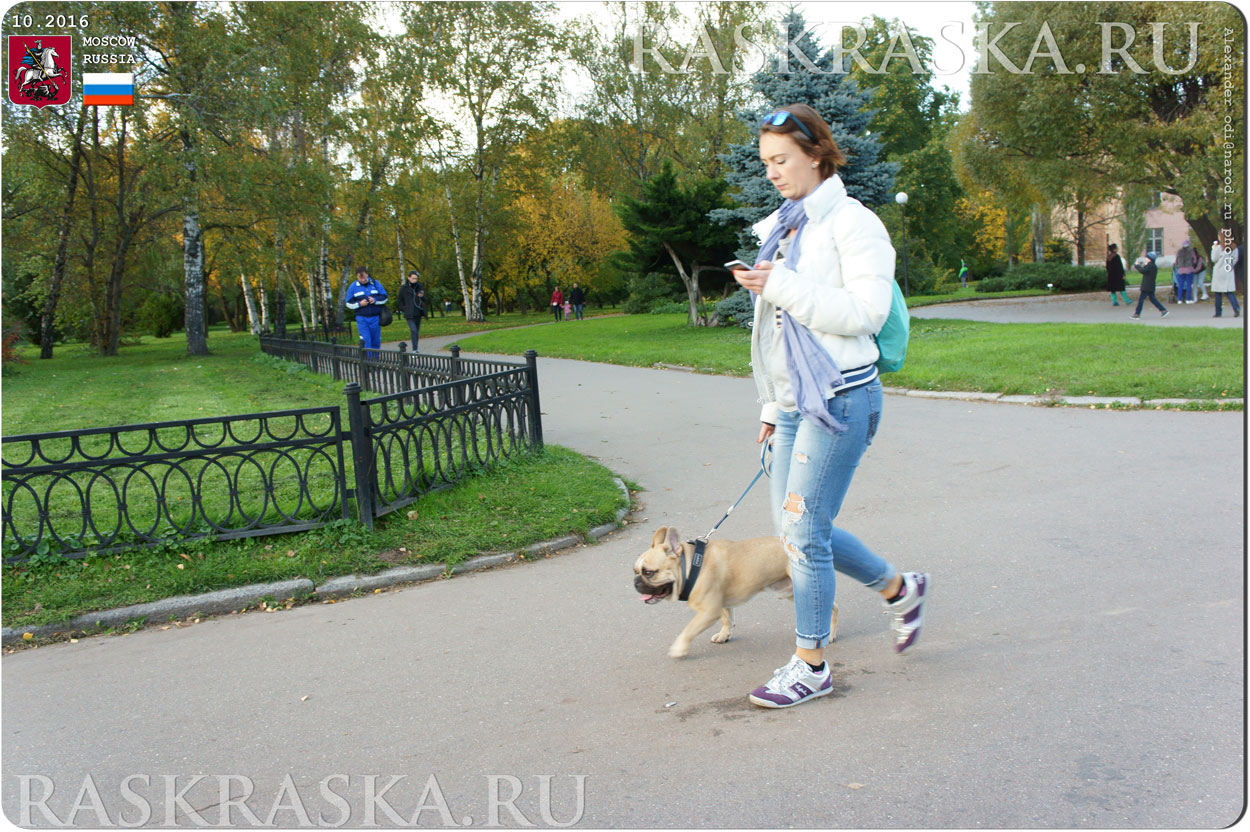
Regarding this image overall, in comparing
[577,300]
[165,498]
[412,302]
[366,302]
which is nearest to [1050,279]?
[577,300]

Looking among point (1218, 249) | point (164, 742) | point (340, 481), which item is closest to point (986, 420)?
point (340, 481)

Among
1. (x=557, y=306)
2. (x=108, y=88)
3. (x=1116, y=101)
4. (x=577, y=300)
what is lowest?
(x=557, y=306)

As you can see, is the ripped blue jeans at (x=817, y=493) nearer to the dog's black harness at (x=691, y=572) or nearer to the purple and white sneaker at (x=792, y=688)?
the purple and white sneaker at (x=792, y=688)

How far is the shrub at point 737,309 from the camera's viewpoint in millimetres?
22797

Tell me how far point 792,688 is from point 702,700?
0.38 metres

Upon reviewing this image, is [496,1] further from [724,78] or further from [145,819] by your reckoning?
[145,819]

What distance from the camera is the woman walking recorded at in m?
2.96

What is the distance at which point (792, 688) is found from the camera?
3.34m

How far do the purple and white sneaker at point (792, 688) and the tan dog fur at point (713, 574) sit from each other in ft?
0.86

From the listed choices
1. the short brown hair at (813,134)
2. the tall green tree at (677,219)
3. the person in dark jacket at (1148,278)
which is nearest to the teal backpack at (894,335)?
the short brown hair at (813,134)

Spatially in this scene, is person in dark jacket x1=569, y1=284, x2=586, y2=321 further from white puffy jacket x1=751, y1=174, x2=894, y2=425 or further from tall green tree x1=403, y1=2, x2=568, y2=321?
white puffy jacket x1=751, y1=174, x2=894, y2=425

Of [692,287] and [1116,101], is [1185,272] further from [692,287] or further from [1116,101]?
[692,287]

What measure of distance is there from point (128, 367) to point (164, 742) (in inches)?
910

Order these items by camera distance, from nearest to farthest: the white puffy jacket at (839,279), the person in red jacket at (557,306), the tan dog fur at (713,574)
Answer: the white puffy jacket at (839,279)
the tan dog fur at (713,574)
the person in red jacket at (557,306)
